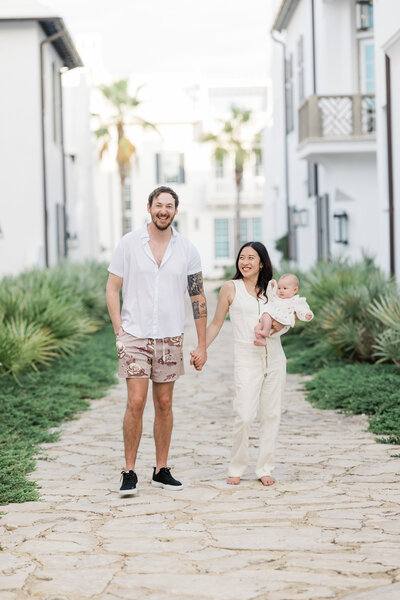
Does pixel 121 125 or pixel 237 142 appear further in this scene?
pixel 237 142

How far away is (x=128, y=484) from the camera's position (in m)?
6.38

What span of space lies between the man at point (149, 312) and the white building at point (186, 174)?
37367mm

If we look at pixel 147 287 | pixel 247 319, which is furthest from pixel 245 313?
pixel 147 287

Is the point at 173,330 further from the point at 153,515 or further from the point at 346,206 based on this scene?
the point at 346,206

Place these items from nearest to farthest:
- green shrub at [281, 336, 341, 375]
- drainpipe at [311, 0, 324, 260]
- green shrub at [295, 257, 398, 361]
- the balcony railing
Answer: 1. green shrub at [295, 257, 398, 361]
2. green shrub at [281, 336, 341, 375]
3. the balcony railing
4. drainpipe at [311, 0, 324, 260]

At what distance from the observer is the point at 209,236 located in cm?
4525

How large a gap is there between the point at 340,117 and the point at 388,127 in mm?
5188

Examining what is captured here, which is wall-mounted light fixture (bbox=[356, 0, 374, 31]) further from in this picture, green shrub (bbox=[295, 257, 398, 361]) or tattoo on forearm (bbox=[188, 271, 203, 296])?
tattoo on forearm (bbox=[188, 271, 203, 296])

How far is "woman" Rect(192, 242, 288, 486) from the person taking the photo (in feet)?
21.4

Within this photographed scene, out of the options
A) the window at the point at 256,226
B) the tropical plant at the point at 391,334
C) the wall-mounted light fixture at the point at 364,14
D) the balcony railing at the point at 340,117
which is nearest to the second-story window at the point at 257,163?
the window at the point at 256,226

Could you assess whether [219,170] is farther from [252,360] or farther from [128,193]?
[252,360]

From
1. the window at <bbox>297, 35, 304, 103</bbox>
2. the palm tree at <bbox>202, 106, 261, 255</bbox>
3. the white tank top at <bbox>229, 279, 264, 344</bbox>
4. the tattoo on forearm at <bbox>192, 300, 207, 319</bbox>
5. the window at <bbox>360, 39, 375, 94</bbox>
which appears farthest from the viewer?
the palm tree at <bbox>202, 106, 261, 255</bbox>

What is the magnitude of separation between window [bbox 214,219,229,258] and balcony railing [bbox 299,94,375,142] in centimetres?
2571

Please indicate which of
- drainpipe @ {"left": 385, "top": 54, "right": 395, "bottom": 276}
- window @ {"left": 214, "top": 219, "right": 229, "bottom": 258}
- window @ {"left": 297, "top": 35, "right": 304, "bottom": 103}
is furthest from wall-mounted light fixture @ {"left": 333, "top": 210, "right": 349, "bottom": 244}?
window @ {"left": 214, "top": 219, "right": 229, "bottom": 258}
